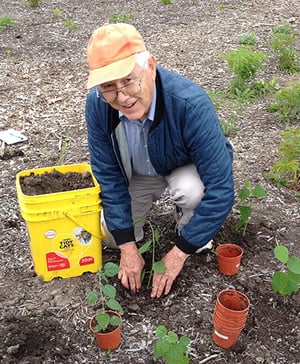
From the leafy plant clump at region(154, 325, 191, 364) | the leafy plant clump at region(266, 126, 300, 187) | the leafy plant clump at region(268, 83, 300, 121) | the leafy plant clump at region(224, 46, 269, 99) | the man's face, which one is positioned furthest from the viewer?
the leafy plant clump at region(224, 46, 269, 99)

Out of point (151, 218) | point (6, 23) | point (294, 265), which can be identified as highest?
point (294, 265)

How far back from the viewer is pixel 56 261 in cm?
278

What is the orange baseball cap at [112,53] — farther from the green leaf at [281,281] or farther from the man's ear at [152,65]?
the green leaf at [281,281]

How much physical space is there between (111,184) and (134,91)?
0.61 meters

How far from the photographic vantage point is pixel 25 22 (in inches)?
289

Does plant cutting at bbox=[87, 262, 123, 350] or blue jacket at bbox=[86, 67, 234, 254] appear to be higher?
blue jacket at bbox=[86, 67, 234, 254]

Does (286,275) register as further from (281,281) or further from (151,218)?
(151,218)

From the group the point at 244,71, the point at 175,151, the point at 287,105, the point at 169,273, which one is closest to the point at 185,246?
the point at 169,273

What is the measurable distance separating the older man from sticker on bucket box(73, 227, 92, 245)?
4.7 inches

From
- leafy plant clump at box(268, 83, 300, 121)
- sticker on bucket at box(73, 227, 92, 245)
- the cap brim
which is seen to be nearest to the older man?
the cap brim

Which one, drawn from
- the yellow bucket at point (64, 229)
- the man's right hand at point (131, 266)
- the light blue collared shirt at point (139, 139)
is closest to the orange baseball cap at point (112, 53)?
the light blue collared shirt at point (139, 139)

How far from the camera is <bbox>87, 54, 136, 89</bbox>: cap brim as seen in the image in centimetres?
213

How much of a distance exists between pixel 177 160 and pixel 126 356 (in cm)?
99

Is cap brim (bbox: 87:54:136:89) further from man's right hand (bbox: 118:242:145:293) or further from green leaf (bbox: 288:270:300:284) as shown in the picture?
green leaf (bbox: 288:270:300:284)
